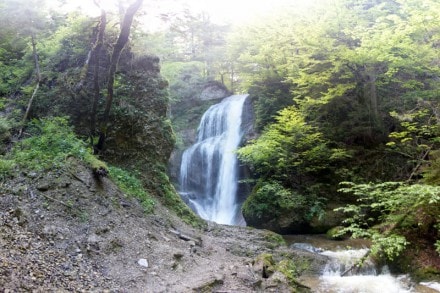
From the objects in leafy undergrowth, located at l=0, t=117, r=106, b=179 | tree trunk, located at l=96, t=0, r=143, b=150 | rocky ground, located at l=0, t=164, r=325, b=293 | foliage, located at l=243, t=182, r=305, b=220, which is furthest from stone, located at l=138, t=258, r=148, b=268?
foliage, located at l=243, t=182, r=305, b=220

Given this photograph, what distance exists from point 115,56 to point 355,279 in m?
8.98

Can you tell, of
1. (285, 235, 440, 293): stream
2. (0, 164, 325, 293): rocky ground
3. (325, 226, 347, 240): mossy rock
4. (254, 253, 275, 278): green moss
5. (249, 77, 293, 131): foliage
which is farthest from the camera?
(249, 77, 293, 131): foliage

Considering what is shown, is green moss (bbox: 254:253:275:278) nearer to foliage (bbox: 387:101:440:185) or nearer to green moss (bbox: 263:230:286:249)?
green moss (bbox: 263:230:286:249)

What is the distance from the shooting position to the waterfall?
58.7ft

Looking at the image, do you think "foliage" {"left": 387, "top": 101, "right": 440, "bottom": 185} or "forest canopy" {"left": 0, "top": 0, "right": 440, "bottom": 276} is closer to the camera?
"foliage" {"left": 387, "top": 101, "right": 440, "bottom": 185}

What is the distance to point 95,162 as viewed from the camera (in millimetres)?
8383

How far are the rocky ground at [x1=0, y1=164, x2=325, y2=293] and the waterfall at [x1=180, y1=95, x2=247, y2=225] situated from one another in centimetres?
875

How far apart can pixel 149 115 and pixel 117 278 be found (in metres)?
7.50

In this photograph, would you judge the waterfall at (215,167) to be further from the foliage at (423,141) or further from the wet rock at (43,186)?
the wet rock at (43,186)

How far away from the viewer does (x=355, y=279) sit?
7.99 meters

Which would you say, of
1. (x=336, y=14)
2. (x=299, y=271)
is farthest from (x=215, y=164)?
(x=299, y=271)

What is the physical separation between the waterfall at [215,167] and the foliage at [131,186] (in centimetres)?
746

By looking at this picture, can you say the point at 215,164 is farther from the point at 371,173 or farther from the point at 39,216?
the point at 39,216

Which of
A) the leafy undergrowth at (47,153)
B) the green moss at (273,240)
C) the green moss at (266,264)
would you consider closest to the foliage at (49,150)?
the leafy undergrowth at (47,153)
